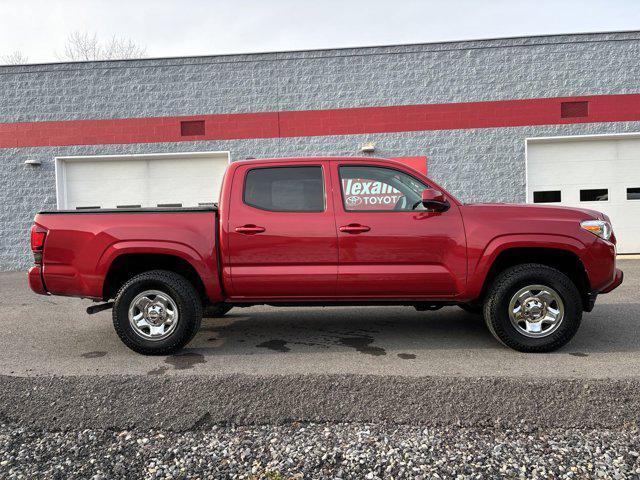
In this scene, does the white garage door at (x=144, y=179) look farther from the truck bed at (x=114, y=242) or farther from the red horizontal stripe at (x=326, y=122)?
the truck bed at (x=114, y=242)

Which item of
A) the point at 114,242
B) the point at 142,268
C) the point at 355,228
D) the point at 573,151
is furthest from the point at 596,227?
the point at 573,151

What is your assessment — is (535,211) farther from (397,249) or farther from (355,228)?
(355,228)

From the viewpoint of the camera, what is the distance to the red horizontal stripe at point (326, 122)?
11.9 meters

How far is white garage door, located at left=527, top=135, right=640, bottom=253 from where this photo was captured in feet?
39.3

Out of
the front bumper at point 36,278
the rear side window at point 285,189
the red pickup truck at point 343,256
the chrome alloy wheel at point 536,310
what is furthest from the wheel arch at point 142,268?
the chrome alloy wheel at point 536,310

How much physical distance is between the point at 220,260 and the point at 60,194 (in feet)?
33.7

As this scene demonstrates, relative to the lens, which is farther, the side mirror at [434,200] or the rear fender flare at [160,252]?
the rear fender flare at [160,252]

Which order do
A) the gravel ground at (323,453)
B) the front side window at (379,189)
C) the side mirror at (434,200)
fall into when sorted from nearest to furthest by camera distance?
the gravel ground at (323,453) < the side mirror at (434,200) < the front side window at (379,189)

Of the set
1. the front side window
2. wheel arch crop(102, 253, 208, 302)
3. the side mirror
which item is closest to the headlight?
the side mirror

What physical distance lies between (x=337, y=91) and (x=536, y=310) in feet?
30.2

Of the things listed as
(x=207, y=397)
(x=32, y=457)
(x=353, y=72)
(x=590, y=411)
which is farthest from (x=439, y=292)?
(x=353, y=72)

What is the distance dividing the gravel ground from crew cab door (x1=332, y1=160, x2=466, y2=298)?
1.71 m

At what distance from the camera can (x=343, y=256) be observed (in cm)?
450

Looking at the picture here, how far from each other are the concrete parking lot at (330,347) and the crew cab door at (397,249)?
667 millimetres
